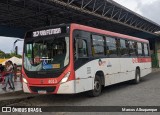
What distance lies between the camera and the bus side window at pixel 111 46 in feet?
43.7

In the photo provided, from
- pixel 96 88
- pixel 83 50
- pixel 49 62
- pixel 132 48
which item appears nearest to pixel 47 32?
pixel 49 62

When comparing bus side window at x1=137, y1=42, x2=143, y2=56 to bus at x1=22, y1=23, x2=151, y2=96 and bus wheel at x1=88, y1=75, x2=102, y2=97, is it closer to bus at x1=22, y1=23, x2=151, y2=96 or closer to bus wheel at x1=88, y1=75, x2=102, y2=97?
bus at x1=22, y1=23, x2=151, y2=96

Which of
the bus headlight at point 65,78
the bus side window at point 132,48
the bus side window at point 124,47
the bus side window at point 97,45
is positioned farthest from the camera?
the bus side window at point 132,48

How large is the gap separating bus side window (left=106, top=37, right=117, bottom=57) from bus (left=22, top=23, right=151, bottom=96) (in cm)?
36

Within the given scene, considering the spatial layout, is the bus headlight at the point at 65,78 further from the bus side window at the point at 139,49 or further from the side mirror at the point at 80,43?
the bus side window at the point at 139,49

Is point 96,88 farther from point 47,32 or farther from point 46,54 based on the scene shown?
point 47,32

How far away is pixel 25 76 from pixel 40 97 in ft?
5.96

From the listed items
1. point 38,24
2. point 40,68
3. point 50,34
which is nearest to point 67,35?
point 50,34

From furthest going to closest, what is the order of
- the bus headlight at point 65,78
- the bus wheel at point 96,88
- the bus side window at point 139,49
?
the bus side window at point 139,49, the bus wheel at point 96,88, the bus headlight at point 65,78

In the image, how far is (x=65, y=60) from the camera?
10.2 metres

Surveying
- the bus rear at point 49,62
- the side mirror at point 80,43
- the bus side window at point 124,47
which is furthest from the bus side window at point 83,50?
the bus side window at point 124,47

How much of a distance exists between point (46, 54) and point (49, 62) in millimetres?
395

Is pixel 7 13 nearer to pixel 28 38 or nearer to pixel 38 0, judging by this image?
pixel 38 0

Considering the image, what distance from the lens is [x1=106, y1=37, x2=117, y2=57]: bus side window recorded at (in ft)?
43.7
